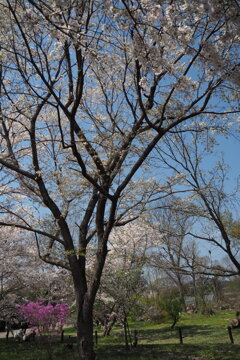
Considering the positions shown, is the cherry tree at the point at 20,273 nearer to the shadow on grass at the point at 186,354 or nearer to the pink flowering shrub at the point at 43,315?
the pink flowering shrub at the point at 43,315

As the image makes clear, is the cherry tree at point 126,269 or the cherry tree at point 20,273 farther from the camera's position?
the cherry tree at point 20,273

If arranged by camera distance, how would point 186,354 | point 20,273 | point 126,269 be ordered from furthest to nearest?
1. point 20,273
2. point 126,269
3. point 186,354

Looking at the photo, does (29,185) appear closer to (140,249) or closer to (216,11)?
(140,249)

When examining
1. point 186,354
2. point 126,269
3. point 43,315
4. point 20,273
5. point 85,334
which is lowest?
point 186,354

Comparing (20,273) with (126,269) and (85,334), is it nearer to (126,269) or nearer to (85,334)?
(126,269)

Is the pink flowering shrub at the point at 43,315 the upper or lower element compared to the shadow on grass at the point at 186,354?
upper

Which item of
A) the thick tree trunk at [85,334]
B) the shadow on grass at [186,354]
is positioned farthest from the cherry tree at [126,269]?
the thick tree trunk at [85,334]

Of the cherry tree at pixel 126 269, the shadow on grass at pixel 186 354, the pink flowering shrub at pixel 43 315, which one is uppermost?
the cherry tree at pixel 126 269

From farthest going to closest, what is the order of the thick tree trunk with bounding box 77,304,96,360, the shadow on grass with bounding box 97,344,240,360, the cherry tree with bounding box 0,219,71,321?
the cherry tree with bounding box 0,219,71,321
the shadow on grass with bounding box 97,344,240,360
the thick tree trunk with bounding box 77,304,96,360

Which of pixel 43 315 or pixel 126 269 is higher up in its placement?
pixel 126 269

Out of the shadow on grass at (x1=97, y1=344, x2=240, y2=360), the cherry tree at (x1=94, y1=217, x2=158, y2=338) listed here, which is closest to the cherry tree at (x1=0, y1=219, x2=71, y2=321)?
the cherry tree at (x1=94, y1=217, x2=158, y2=338)

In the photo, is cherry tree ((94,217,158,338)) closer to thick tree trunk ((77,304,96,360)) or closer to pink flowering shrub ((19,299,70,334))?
pink flowering shrub ((19,299,70,334))

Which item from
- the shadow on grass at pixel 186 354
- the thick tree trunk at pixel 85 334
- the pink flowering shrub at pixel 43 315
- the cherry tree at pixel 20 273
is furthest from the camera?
the cherry tree at pixel 20 273

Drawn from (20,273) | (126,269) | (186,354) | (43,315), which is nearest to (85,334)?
(186,354)
